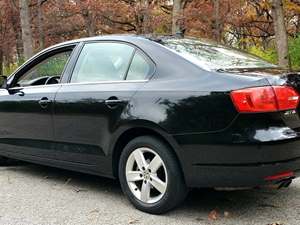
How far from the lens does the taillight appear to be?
382 centimetres

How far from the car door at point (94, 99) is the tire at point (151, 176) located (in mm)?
294

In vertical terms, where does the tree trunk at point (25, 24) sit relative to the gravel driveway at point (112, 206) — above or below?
above

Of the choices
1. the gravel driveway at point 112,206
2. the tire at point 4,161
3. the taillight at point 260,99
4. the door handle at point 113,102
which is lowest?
the tire at point 4,161

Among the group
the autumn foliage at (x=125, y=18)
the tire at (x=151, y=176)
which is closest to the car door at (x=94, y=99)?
the tire at (x=151, y=176)

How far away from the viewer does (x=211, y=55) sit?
4641 mm

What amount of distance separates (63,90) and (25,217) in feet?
4.67

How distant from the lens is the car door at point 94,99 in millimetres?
4629

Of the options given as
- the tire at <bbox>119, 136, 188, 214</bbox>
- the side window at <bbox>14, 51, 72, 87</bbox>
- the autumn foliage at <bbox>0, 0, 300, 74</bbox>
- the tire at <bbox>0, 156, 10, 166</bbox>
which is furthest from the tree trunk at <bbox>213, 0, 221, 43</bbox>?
the tire at <bbox>119, 136, 188, 214</bbox>

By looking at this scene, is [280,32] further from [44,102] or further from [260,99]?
[260,99]

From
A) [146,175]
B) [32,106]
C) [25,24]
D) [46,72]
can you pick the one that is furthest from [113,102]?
[25,24]

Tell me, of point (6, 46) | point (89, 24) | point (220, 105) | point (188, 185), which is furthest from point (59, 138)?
point (6, 46)

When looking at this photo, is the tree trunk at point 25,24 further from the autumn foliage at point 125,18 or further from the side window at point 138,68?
the side window at point 138,68

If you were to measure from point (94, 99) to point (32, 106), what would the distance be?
106 centimetres

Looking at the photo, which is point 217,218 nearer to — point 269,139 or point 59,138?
point 269,139
